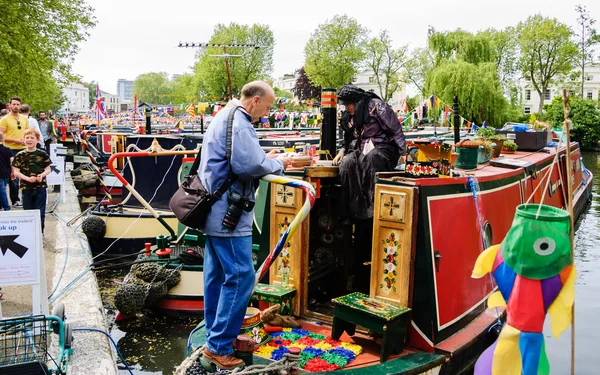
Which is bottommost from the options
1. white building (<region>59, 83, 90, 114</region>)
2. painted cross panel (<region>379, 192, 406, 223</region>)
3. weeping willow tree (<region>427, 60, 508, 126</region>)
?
painted cross panel (<region>379, 192, 406, 223</region>)

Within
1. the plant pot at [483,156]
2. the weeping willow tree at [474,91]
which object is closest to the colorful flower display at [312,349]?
the plant pot at [483,156]

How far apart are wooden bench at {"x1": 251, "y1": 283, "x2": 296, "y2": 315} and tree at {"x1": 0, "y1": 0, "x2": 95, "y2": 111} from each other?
16.5 metres

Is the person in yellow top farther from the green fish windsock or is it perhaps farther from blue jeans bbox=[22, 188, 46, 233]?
the green fish windsock

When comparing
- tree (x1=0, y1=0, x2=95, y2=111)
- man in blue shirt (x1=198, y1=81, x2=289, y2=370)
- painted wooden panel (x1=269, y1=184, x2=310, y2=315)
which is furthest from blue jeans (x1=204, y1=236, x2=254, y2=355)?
tree (x1=0, y1=0, x2=95, y2=111)

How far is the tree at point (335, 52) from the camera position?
171 feet

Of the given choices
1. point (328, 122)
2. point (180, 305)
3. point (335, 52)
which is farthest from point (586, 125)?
point (328, 122)

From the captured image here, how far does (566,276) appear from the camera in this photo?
3.04 m

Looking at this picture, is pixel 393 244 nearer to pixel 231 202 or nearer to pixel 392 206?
pixel 392 206

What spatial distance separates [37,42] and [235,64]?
3811 centimetres

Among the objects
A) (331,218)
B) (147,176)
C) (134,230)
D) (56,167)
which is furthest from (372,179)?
(56,167)

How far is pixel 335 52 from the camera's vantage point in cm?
5297

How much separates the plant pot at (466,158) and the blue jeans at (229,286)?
3.08 m

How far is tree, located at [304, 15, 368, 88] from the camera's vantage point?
52.2 meters

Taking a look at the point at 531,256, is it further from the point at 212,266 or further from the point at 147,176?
the point at 147,176
